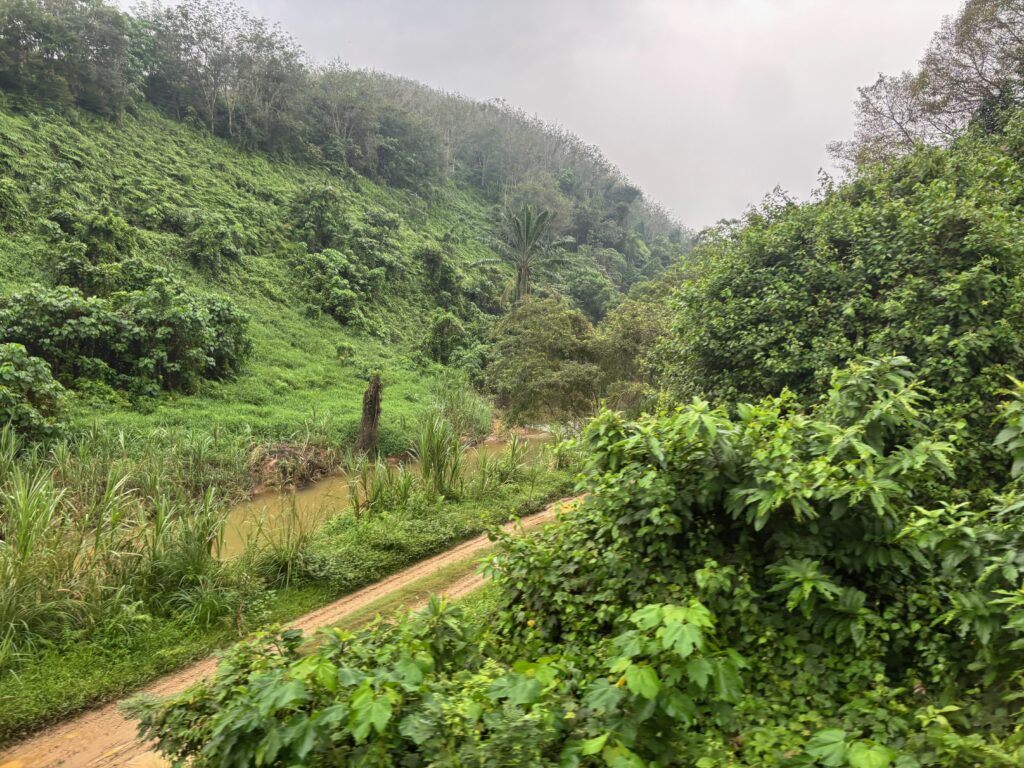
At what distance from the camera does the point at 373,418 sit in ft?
34.8

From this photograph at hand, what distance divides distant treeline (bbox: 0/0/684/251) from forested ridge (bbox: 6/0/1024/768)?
5.37 metres

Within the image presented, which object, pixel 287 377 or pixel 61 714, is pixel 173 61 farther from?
pixel 61 714

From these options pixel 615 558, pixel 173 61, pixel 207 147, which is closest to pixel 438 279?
pixel 207 147

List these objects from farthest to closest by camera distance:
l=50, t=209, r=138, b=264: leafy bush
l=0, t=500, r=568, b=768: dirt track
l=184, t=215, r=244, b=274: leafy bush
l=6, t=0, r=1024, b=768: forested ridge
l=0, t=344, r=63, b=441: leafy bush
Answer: l=184, t=215, r=244, b=274: leafy bush
l=50, t=209, r=138, b=264: leafy bush
l=0, t=344, r=63, b=441: leafy bush
l=0, t=500, r=568, b=768: dirt track
l=6, t=0, r=1024, b=768: forested ridge

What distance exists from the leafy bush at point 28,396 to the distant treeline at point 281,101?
1865cm

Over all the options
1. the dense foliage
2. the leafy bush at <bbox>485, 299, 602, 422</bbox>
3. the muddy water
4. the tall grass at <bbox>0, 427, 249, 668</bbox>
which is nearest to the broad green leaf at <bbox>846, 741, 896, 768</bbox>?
the dense foliage

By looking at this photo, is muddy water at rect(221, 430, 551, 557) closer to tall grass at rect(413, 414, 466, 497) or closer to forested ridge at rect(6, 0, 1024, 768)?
forested ridge at rect(6, 0, 1024, 768)

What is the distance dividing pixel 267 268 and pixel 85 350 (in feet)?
35.4

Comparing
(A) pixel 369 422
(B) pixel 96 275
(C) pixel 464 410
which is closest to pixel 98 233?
(B) pixel 96 275

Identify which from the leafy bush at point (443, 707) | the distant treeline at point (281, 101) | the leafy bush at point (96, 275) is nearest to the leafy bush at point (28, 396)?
the leafy bush at point (96, 275)

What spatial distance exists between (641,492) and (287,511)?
21.9ft

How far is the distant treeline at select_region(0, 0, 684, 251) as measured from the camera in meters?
21.5

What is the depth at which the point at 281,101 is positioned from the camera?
30625mm

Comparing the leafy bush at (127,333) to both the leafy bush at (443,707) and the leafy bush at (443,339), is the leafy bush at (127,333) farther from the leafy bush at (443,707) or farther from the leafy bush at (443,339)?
the leafy bush at (443,707)
